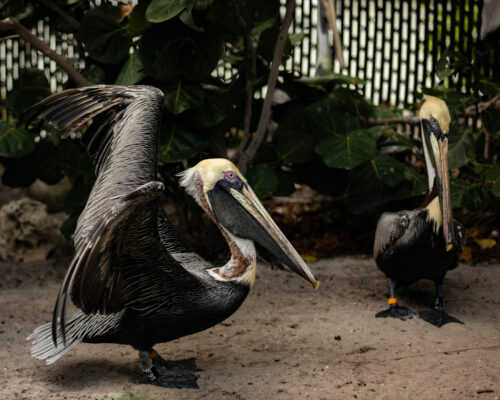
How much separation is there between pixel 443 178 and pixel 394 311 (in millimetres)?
894

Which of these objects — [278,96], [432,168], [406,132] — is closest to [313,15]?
[278,96]

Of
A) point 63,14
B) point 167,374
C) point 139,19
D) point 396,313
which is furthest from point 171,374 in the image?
point 63,14

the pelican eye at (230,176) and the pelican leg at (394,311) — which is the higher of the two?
the pelican eye at (230,176)

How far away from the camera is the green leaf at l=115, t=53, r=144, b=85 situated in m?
4.46

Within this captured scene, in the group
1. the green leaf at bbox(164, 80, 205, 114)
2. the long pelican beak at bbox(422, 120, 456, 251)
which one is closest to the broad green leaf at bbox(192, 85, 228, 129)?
the green leaf at bbox(164, 80, 205, 114)

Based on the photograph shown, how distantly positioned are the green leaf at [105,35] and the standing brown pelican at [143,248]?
4.44 feet

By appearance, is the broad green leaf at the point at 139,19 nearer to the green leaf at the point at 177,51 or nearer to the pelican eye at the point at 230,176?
the green leaf at the point at 177,51

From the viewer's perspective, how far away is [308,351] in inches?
134

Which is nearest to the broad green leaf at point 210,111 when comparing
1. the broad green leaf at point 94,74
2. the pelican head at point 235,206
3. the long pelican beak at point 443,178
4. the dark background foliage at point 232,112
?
the dark background foliage at point 232,112

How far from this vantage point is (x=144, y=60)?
4305 mm

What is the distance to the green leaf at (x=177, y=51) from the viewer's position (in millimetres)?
4281

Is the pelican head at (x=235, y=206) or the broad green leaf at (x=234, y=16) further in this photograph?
the broad green leaf at (x=234, y=16)

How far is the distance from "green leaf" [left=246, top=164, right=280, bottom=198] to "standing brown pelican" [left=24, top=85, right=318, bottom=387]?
4.42 feet

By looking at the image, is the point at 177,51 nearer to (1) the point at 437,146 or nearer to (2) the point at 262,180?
(2) the point at 262,180
